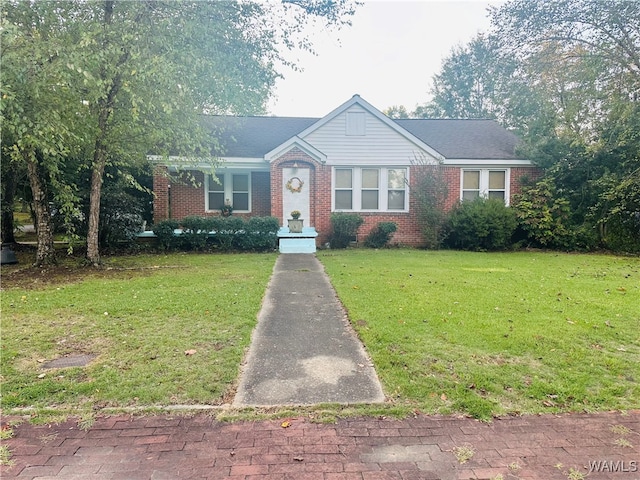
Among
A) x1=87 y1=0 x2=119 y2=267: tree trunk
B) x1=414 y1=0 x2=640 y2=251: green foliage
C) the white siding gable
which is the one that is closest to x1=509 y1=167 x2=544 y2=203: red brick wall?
x1=414 y1=0 x2=640 y2=251: green foliage

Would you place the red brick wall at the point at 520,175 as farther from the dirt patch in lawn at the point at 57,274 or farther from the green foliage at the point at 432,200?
the dirt patch in lawn at the point at 57,274

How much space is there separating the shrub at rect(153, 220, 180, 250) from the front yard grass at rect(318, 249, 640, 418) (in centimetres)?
651

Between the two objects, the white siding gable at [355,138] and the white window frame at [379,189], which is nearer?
the white siding gable at [355,138]

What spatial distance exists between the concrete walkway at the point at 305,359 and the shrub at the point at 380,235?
8.26 meters

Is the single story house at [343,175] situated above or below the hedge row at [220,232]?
above

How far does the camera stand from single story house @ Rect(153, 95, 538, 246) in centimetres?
1464

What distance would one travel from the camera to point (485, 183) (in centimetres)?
1557

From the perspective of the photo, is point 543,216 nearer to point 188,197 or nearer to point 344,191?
point 344,191

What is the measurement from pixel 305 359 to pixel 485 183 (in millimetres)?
13603

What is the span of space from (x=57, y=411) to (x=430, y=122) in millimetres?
18651

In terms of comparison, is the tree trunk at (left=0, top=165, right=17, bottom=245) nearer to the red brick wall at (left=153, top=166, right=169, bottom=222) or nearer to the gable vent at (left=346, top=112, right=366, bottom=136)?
the red brick wall at (left=153, top=166, right=169, bottom=222)

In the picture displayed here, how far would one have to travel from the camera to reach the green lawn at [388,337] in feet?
11.1

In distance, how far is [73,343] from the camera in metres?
4.59

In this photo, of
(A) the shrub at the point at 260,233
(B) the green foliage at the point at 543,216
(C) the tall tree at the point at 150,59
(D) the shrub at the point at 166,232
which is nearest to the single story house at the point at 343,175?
(B) the green foliage at the point at 543,216
